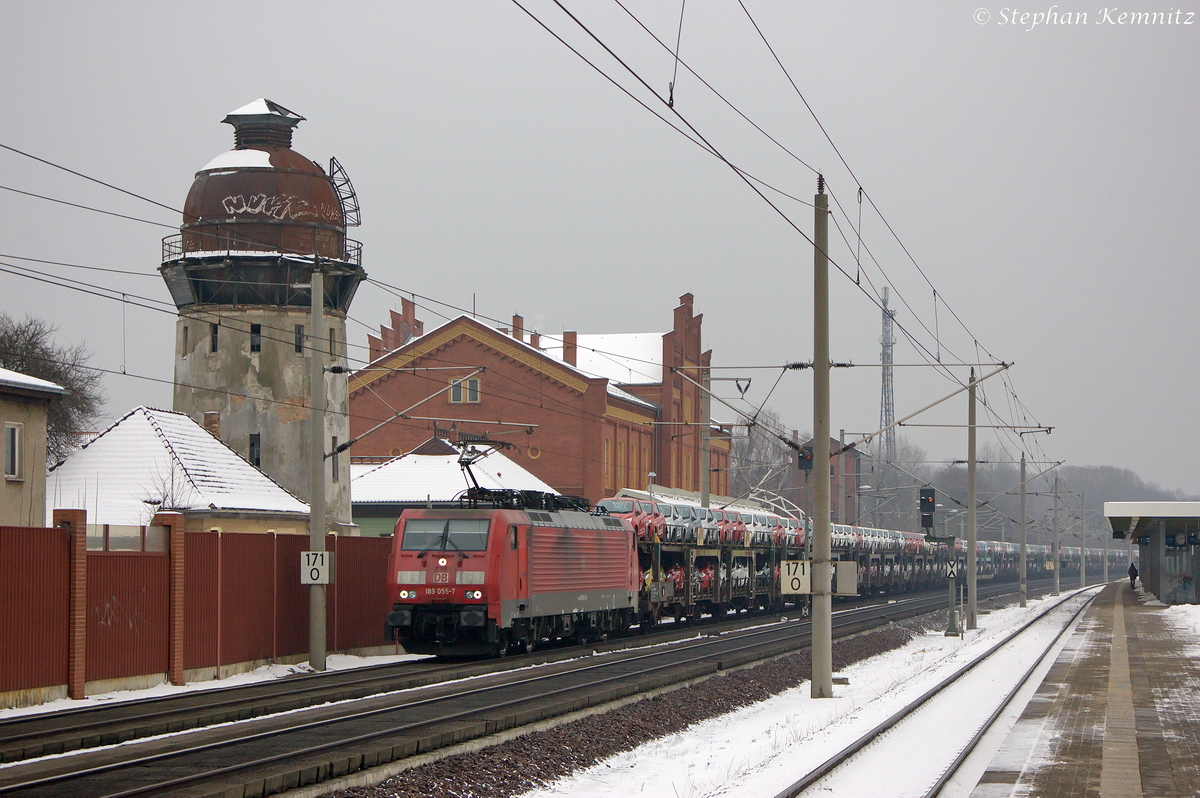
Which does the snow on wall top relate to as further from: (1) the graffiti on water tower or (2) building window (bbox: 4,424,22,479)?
(2) building window (bbox: 4,424,22,479)

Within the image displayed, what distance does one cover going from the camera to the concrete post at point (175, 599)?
22734 mm

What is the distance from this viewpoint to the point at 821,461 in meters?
22.2

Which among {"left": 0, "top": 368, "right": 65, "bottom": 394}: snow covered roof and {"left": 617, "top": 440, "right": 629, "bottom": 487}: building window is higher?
{"left": 0, "top": 368, "right": 65, "bottom": 394}: snow covered roof

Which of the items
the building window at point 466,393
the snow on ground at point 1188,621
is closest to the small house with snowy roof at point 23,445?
the snow on ground at point 1188,621

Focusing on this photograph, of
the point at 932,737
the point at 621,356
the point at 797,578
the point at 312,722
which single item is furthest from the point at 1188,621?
the point at 621,356

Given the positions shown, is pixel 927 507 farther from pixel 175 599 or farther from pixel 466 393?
pixel 466 393

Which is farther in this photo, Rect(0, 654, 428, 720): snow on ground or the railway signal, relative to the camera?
the railway signal

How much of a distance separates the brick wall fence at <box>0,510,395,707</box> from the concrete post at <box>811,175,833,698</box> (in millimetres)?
10196

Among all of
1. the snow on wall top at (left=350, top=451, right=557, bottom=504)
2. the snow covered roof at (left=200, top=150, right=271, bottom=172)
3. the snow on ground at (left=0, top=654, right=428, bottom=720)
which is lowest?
the snow on ground at (left=0, top=654, right=428, bottom=720)

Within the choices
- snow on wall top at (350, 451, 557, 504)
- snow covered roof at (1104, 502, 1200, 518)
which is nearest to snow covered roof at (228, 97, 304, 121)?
snow on wall top at (350, 451, 557, 504)

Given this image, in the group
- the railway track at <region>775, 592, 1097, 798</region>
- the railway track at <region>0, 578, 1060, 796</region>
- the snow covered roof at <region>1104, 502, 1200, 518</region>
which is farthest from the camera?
the snow covered roof at <region>1104, 502, 1200, 518</region>

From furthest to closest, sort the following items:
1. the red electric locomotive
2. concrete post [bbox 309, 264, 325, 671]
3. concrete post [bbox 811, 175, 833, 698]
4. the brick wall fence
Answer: the red electric locomotive
concrete post [bbox 309, 264, 325, 671]
concrete post [bbox 811, 175, 833, 698]
the brick wall fence

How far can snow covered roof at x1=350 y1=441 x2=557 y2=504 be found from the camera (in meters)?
60.6

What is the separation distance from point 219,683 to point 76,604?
404cm
